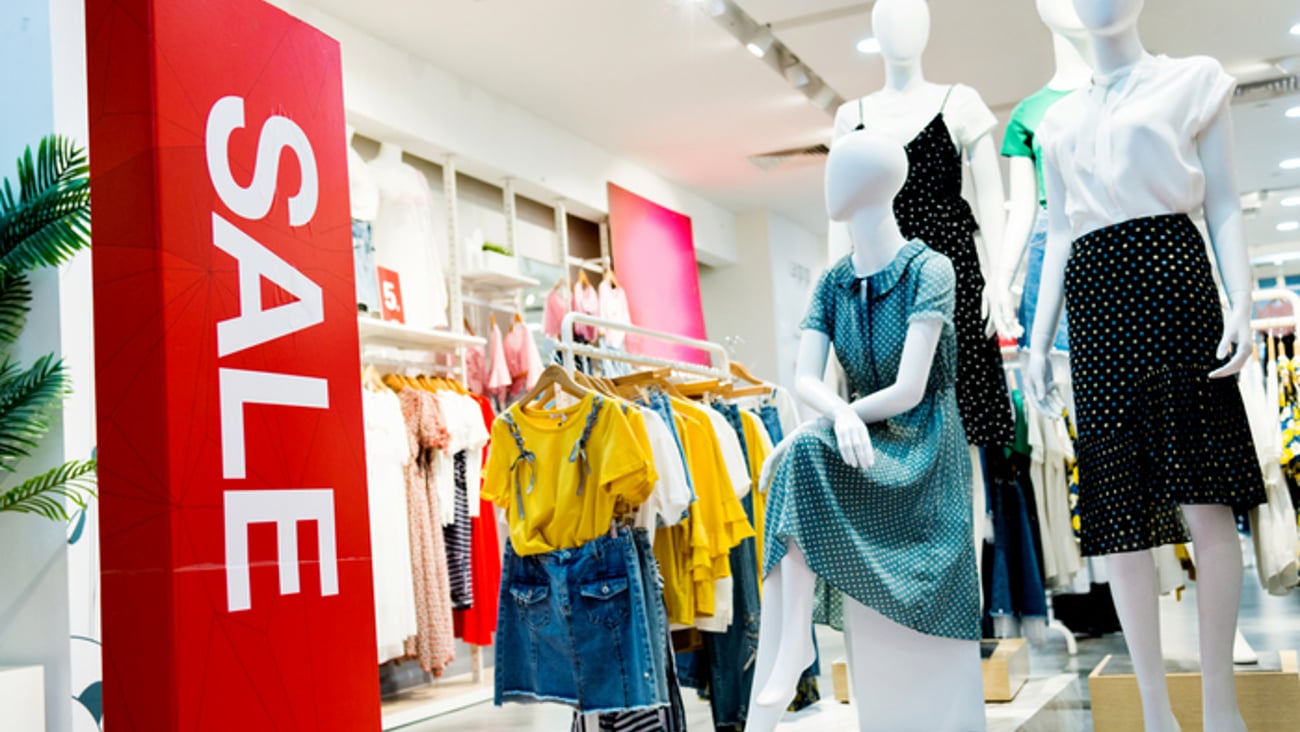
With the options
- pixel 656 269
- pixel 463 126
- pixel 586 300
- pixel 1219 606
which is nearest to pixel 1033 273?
pixel 1219 606

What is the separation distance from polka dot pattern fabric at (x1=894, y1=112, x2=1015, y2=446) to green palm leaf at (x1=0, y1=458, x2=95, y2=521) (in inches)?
82.7

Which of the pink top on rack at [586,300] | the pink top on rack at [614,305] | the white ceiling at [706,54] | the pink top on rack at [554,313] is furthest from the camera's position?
the pink top on rack at [614,305]

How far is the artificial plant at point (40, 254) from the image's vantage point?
2.78 m

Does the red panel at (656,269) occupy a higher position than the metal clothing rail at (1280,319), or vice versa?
the red panel at (656,269)

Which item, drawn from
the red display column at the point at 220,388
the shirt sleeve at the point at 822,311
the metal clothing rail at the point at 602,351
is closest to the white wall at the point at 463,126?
the metal clothing rail at the point at 602,351

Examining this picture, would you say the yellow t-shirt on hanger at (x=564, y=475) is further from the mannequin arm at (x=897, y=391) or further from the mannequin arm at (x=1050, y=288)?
the mannequin arm at (x=1050, y=288)

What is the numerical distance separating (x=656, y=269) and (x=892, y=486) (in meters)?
6.95

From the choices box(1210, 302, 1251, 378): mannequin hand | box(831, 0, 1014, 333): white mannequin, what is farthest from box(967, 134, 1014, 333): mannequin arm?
box(1210, 302, 1251, 378): mannequin hand

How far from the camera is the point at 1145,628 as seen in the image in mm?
2273

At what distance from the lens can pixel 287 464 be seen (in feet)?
6.40

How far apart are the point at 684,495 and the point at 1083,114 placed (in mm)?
1584

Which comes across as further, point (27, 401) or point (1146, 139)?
point (27, 401)

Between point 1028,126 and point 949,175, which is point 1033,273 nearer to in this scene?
point 1028,126

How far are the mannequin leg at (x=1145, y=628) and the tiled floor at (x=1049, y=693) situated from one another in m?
0.41
